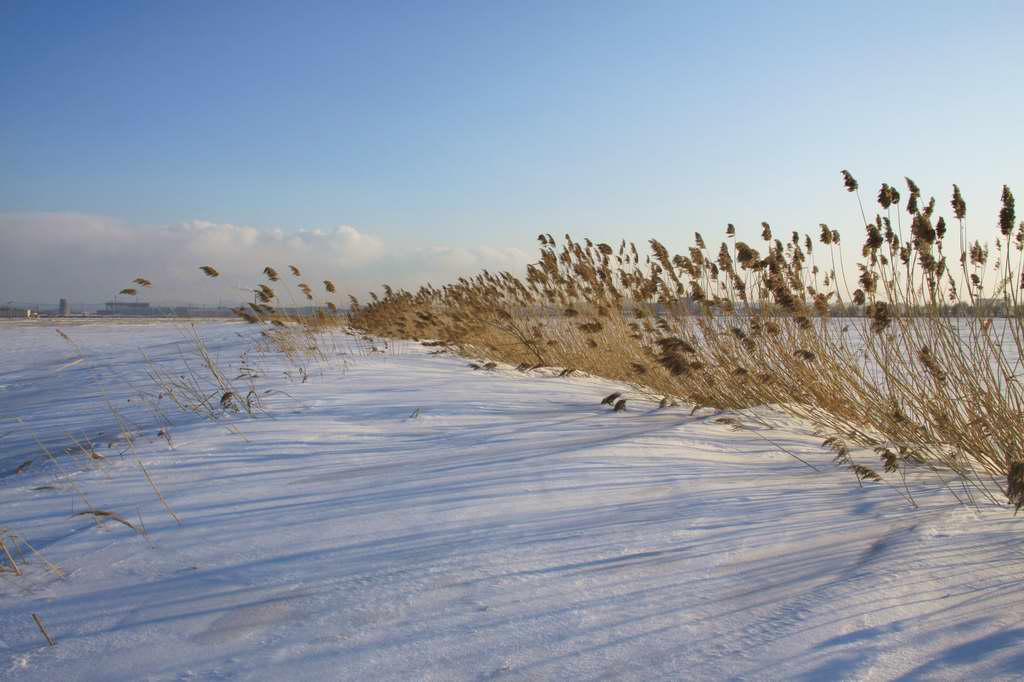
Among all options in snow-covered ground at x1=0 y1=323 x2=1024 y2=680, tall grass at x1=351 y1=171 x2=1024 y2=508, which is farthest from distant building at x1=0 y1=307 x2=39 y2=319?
snow-covered ground at x1=0 y1=323 x2=1024 y2=680

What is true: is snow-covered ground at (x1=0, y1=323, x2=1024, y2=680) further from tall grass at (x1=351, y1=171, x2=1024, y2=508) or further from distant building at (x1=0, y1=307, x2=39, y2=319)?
distant building at (x1=0, y1=307, x2=39, y2=319)

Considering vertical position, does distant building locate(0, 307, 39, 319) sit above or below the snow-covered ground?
above

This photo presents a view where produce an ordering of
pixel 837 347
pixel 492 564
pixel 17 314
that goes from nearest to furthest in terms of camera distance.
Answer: pixel 492 564 → pixel 837 347 → pixel 17 314

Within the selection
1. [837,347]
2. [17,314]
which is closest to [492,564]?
[837,347]

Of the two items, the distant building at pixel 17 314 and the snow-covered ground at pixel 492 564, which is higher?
the distant building at pixel 17 314

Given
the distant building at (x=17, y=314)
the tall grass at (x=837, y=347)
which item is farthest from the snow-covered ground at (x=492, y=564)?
the distant building at (x=17, y=314)

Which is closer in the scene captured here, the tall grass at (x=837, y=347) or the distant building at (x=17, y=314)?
the tall grass at (x=837, y=347)

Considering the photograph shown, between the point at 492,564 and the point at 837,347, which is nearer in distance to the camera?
the point at 492,564

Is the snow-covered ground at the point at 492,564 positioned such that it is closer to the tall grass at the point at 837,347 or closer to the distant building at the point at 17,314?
the tall grass at the point at 837,347

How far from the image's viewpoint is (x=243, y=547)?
1583 mm

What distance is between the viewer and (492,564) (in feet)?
4.85

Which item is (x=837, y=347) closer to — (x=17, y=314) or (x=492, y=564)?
(x=492, y=564)

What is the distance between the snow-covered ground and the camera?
1.14 m

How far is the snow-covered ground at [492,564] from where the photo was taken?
1.14m
